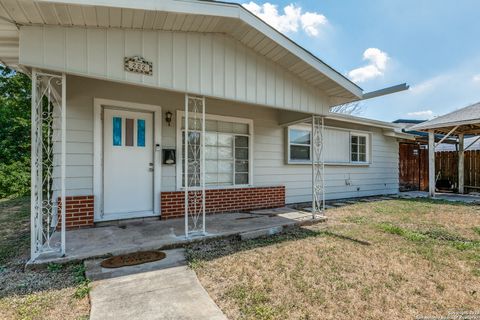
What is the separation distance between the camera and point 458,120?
352 inches

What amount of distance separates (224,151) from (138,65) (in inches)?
123

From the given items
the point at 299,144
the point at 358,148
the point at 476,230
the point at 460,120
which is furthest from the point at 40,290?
the point at 460,120

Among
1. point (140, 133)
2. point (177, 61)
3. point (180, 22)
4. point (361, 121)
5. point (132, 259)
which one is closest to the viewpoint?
point (132, 259)

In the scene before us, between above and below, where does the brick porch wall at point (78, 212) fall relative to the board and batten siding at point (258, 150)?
below

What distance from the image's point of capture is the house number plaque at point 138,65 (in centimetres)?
352

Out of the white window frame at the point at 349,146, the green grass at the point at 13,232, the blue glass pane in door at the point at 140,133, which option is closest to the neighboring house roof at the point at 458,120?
the white window frame at the point at 349,146

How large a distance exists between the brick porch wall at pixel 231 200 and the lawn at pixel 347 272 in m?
1.62

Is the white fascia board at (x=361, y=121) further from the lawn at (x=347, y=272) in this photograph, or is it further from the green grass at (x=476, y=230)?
the green grass at (x=476, y=230)

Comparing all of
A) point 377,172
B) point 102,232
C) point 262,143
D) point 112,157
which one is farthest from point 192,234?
point 377,172

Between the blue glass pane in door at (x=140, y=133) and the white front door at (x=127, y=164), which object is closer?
the white front door at (x=127, y=164)

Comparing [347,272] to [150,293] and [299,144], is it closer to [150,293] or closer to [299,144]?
[150,293]

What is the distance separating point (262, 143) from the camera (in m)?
6.87

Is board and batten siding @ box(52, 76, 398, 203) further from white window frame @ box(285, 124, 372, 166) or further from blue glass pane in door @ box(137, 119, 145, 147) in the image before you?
blue glass pane in door @ box(137, 119, 145, 147)

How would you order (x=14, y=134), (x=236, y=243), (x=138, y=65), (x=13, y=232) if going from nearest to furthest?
(x=138, y=65)
(x=236, y=243)
(x=13, y=232)
(x=14, y=134)
